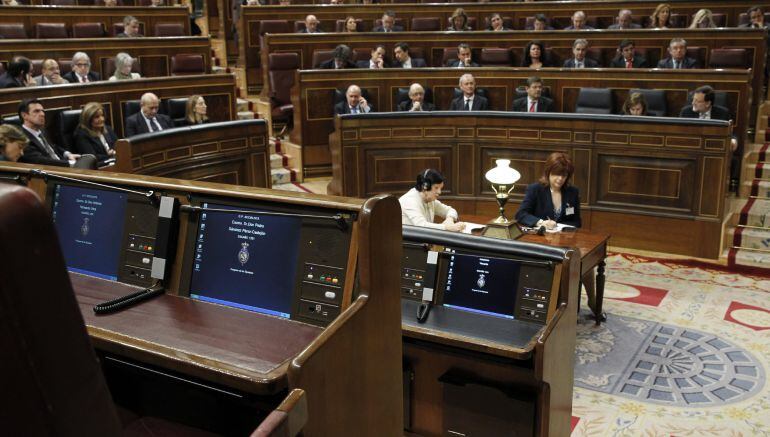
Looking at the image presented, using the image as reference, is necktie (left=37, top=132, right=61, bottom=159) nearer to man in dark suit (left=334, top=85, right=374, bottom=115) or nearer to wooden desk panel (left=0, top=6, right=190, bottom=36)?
man in dark suit (left=334, top=85, right=374, bottom=115)

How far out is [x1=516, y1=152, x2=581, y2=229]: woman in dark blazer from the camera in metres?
4.59

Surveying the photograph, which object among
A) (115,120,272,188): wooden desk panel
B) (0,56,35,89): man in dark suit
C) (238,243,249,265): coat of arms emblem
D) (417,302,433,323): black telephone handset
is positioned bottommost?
(417,302,433,323): black telephone handset

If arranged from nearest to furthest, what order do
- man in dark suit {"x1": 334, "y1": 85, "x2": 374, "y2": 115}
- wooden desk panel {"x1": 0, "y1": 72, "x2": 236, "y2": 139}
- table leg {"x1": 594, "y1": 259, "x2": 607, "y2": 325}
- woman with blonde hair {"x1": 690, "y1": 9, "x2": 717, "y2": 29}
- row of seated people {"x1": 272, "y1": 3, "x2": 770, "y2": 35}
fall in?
table leg {"x1": 594, "y1": 259, "x2": 607, "y2": 325}, wooden desk panel {"x1": 0, "y1": 72, "x2": 236, "y2": 139}, man in dark suit {"x1": 334, "y1": 85, "x2": 374, "y2": 115}, woman with blonde hair {"x1": 690, "y1": 9, "x2": 717, "y2": 29}, row of seated people {"x1": 272, "y1": 3, "x2": 770, "y2": 35}

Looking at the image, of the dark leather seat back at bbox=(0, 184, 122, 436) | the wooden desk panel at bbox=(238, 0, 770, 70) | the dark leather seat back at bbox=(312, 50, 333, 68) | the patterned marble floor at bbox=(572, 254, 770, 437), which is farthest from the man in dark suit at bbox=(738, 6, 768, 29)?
the dark leather seat back at bbox=(0, 184, 122, 436)

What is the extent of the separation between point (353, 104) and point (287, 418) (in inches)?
243

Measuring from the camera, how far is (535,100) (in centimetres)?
675

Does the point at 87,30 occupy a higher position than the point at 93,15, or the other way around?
the point at 93,15

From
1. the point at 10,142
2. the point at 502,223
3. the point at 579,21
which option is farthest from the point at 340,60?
the point at 10,142

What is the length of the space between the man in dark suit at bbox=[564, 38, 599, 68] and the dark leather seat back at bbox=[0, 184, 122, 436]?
7.29 meters

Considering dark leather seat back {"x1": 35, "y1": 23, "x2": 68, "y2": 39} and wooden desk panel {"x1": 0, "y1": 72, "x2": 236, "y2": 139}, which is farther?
dark leather seat back {"x1": 35, "y1": 23, "x2": 68, "y2": 39}

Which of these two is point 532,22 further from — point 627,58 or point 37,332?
point 37,332

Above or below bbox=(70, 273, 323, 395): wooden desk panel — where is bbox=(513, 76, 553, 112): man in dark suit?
above

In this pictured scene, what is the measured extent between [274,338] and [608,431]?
2210 millimetres

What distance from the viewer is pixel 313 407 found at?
143cm
